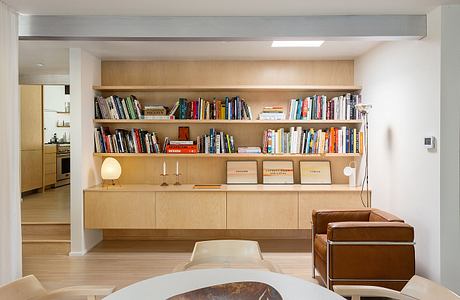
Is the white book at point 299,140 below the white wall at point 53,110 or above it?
below

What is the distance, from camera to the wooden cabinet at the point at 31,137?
8.83m

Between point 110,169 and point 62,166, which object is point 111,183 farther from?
point 62,166

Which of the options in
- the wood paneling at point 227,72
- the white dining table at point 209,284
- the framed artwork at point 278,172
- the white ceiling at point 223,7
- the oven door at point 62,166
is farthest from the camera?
the oven door at point 62,166

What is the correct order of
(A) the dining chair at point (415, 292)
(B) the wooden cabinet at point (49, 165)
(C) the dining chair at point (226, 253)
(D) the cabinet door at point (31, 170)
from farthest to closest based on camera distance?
(B) the wooden cabinet at point (49, 165) → (D) the cabinet door at point (31, 170) → (C) the dining chair at point (226, 253) → (A) the dining chair at point (415, 292)

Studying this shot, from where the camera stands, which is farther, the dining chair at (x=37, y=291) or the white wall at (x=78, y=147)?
the white wall at (x=78, y=147)

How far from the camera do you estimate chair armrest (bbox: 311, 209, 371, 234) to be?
4574 mm

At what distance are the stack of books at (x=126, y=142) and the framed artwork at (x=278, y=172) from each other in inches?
59.9

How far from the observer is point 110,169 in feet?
18.8

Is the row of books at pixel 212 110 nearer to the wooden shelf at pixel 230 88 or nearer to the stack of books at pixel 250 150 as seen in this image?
the wooden shelf at pixel 230 88

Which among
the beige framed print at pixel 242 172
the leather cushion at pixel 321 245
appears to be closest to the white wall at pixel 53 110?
the beige framed print at pixel 242 172
